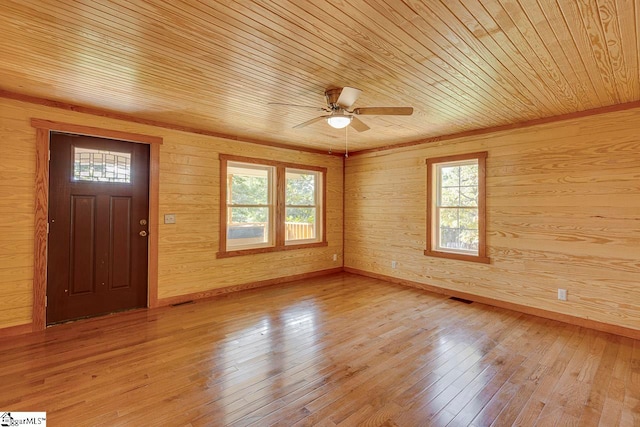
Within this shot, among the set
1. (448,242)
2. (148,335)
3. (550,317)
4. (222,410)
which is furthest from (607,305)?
(148,335)

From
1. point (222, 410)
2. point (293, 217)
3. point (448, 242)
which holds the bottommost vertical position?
point (222, 410)

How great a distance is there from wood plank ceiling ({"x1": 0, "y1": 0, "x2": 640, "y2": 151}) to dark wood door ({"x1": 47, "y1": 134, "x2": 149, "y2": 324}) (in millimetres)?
599

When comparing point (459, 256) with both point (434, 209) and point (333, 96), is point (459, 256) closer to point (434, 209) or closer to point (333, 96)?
point (434, 209)

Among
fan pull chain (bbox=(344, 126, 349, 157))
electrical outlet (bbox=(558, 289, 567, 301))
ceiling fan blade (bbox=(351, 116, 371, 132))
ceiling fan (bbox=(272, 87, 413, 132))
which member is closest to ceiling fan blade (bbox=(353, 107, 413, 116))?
ceiling fan (bbox=(272, 87, 413, 132))

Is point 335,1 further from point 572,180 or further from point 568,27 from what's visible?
point 572,180

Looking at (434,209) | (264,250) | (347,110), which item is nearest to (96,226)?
(264,250)

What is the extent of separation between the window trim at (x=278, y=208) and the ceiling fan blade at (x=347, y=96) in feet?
8.40

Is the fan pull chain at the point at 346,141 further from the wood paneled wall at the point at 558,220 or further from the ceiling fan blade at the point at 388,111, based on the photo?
the ceiling fan blade at the point at 388,111

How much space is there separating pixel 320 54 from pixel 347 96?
446mm

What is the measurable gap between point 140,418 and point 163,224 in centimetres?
267

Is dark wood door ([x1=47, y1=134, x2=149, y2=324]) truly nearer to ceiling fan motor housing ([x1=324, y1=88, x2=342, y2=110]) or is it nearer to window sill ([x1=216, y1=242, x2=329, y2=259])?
window sill ([x1=216, y1=242, x2=329, y2=259])

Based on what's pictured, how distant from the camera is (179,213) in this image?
14.2ft

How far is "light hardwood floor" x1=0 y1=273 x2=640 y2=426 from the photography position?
2.02 m

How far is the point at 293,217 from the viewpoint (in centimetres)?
575
